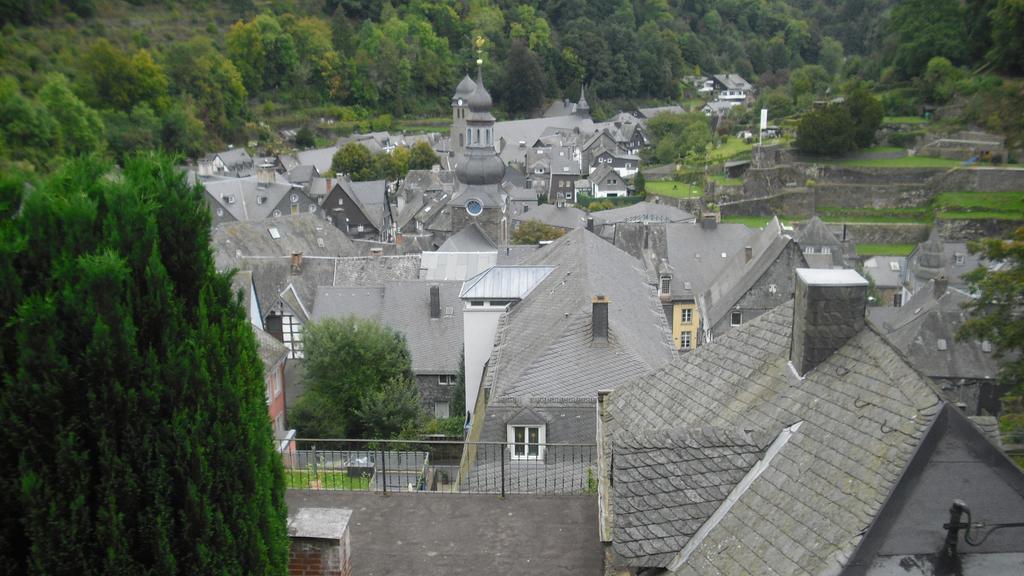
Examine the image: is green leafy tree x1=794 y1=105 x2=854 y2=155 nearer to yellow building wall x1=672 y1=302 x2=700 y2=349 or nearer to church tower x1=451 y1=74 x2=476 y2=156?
yellow building wall x1=672 y1=302 x2=700 y2=349

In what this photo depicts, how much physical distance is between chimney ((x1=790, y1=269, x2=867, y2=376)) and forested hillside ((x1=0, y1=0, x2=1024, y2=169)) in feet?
99.0

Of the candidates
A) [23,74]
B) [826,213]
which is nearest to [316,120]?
[23,74]

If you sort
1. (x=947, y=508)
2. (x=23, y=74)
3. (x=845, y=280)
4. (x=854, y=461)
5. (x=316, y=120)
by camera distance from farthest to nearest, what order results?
(x=316, y=120)
(x=23, y=74)
(x=845, y=280)
(x=854, y=461)
(x=947, y=508)

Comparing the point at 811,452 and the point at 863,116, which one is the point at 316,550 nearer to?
the point at 811,452

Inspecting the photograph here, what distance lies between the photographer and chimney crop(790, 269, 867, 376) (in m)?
6.87

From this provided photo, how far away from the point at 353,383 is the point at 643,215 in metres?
33.5

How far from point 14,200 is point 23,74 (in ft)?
220

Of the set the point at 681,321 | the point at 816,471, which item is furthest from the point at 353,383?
the point at 816,471

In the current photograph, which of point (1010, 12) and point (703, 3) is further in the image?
point (703, 3)

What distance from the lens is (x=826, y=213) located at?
60.0m

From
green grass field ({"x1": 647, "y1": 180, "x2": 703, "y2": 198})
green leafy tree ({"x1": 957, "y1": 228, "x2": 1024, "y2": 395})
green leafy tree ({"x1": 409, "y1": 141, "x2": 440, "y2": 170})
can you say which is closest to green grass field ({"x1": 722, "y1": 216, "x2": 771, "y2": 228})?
green grass field ({"x1": 647, "y1": 180, "x2": 703, "y2": 198})

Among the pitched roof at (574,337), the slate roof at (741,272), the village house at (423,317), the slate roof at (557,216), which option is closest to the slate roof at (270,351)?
the village house at (423,317)

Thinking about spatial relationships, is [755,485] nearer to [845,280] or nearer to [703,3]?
[845,280]

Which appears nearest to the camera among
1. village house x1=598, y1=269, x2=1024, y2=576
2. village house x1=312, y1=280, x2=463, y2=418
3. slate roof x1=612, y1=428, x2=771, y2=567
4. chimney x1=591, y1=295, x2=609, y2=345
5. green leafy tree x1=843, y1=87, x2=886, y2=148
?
village house x1=598, y1=269, x2=1024, y2=576
